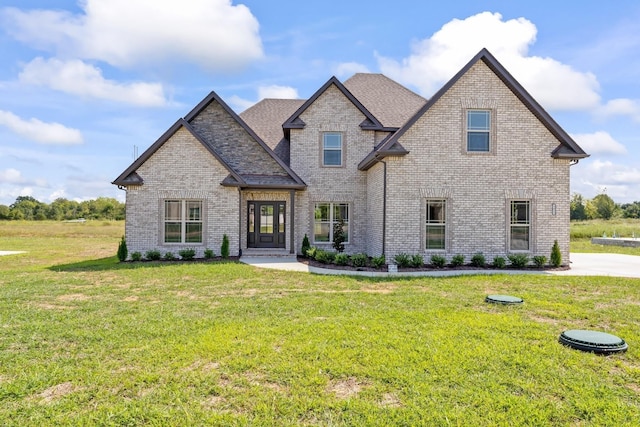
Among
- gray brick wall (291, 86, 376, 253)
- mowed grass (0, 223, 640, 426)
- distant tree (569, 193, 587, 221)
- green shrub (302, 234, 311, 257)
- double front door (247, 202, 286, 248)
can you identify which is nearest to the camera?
mowed grass (0, 223, 640, 426)

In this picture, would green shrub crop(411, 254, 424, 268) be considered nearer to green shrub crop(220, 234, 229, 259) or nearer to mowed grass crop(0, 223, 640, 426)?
mowed grass crop(0, 223, 640, 426)

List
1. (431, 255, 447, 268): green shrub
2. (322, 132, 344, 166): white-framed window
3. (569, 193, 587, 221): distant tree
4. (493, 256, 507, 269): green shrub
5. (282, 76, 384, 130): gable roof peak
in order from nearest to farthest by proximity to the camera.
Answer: (431, 255, 447, 268): green shrub < (493, 256, 507, 269): green shrub < (282, 76, 384, 130): gable roof peak < (322, 132, 344, 166): white-framed window < (569, 193, 587, 221): distant tree

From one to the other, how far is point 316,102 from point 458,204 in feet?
24.0

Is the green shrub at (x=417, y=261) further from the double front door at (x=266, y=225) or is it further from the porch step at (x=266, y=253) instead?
the double front door at (x=266, y=225)

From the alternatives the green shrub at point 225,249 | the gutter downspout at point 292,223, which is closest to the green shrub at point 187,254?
the green shrub at point 225,249

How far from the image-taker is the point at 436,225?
13578mm

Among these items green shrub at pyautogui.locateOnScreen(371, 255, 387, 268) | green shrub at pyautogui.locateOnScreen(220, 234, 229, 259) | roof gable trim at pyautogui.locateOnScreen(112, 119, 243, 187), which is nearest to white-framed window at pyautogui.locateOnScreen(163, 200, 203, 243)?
green shrub at pyautogui.locateOnScreen(220, 234, 229, 259)

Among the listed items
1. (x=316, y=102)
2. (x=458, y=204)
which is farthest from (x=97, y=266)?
(x=458, y=204)

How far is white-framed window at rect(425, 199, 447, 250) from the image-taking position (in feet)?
44.5

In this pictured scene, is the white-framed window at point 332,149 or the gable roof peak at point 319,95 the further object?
the white-framed window at point 332,149

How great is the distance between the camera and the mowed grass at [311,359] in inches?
144

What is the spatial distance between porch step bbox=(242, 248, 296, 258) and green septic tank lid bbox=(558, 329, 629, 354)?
11.1 m

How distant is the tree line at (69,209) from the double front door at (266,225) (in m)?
87.4

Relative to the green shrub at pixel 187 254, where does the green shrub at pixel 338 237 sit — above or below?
above
